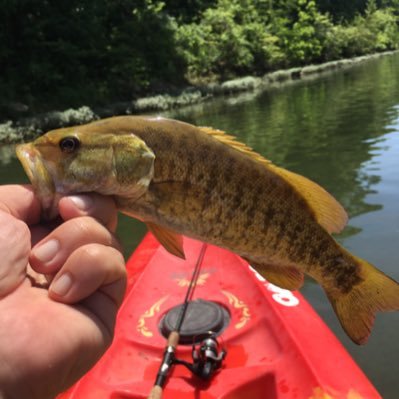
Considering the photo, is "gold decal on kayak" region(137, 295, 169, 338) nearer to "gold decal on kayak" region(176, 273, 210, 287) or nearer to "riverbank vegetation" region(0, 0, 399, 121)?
"gold decal on kayak" region(176, 273, 210, 287)

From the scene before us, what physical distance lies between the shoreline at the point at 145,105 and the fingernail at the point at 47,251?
19408 millimetres

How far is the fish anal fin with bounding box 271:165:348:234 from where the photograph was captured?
2018 millimetres

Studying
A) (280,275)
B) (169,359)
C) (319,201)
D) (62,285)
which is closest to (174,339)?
(169,359)

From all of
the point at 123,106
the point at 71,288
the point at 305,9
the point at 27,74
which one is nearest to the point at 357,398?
the point at 71,288

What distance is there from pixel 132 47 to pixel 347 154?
24560 millimetres

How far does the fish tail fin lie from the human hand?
107cm

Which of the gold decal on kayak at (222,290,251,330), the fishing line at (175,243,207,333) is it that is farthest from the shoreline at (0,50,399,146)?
the gold decal on kayak at (222,290,251,330)

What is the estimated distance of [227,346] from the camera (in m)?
3.58

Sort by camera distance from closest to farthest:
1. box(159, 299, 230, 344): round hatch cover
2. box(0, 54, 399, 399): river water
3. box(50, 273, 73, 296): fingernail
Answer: box(50, 273, 73, 296): fingernail → box(159, 299, 230, 344): round hatch cover → box(0, 54, 399, 399): river water

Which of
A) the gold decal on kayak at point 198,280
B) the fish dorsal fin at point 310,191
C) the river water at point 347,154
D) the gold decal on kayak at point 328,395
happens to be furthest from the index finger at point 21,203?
the river water at point 347,154

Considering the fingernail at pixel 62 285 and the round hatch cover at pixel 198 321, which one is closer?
the fingernail at pixel 62 285

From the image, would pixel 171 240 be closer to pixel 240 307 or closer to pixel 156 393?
pixel 156 393

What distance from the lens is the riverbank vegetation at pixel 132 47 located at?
2667cm

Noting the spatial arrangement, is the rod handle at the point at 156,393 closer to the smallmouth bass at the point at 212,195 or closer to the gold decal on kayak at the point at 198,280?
the smallmouth bass at the point at 212,195
